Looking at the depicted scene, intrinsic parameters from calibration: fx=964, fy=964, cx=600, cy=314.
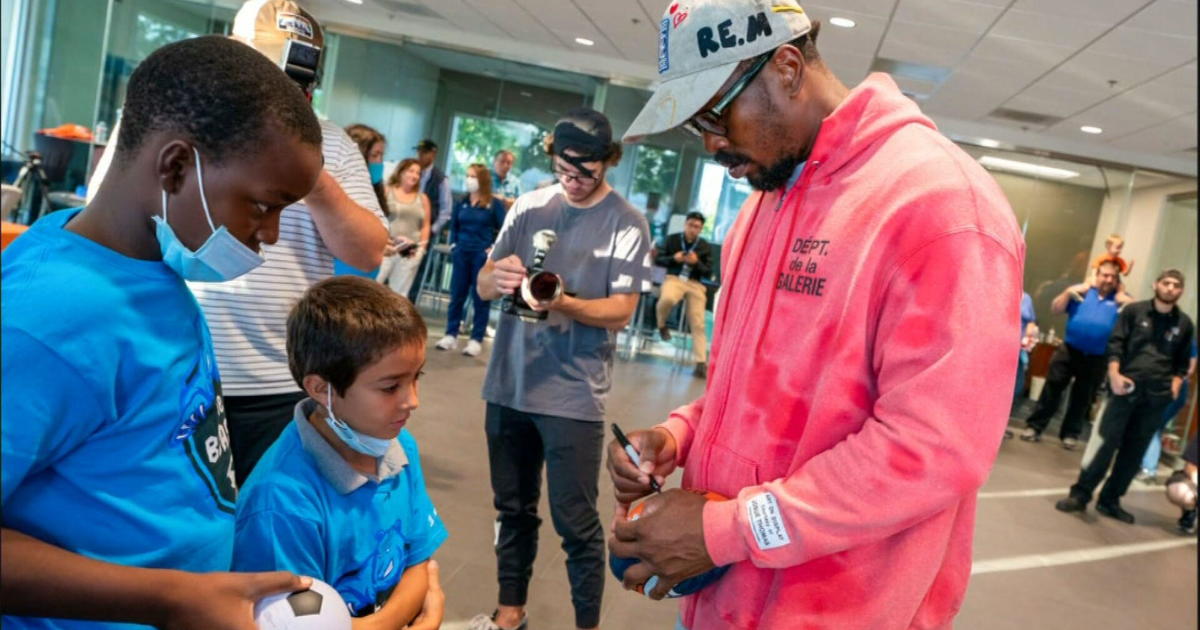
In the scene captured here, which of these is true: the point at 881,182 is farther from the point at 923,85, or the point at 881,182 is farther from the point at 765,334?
the point at 923,85

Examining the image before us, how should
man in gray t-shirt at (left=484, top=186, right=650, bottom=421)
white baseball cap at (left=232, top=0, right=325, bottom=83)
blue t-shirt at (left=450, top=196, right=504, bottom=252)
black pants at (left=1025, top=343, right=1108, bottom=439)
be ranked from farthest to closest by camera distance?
black pants at (left=1025, top=343, right=1108, bottom=439)
blue t-shirt at (left=450, top=196, right=504, bottom=252)
man in gray t-shirt at (left=484, top=186, right=650, bottom=421)
white baseball cap at (left=232, top=0, right=325, bottom=83)

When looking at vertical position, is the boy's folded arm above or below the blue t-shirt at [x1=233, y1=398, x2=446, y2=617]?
below

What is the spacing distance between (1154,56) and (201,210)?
8.26 metres

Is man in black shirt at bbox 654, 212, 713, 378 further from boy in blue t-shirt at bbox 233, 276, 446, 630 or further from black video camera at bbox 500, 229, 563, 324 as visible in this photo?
Answer: boy in blue t-shirt at bbox 233, 276, 446, 630

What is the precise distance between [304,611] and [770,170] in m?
0.94

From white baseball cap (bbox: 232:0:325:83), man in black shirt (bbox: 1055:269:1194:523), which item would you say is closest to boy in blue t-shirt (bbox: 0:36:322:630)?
white baseball cap (bbox: 232:0:325:83)

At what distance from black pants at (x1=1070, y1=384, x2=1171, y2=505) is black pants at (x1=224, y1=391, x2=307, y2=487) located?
6.69 meters

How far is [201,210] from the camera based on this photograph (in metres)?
1.10

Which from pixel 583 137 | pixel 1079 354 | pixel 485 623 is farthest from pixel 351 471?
pixel 1079 354

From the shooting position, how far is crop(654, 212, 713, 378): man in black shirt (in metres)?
11.6

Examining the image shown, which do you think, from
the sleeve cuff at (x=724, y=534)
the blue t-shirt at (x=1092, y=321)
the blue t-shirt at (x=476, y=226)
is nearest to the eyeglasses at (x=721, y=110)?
the sleeve cuff at (x=724, y=534)

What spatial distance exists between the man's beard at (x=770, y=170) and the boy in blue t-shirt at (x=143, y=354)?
63cm

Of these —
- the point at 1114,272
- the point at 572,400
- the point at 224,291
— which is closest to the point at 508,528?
the point at 572,400

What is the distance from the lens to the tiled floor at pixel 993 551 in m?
3.83
